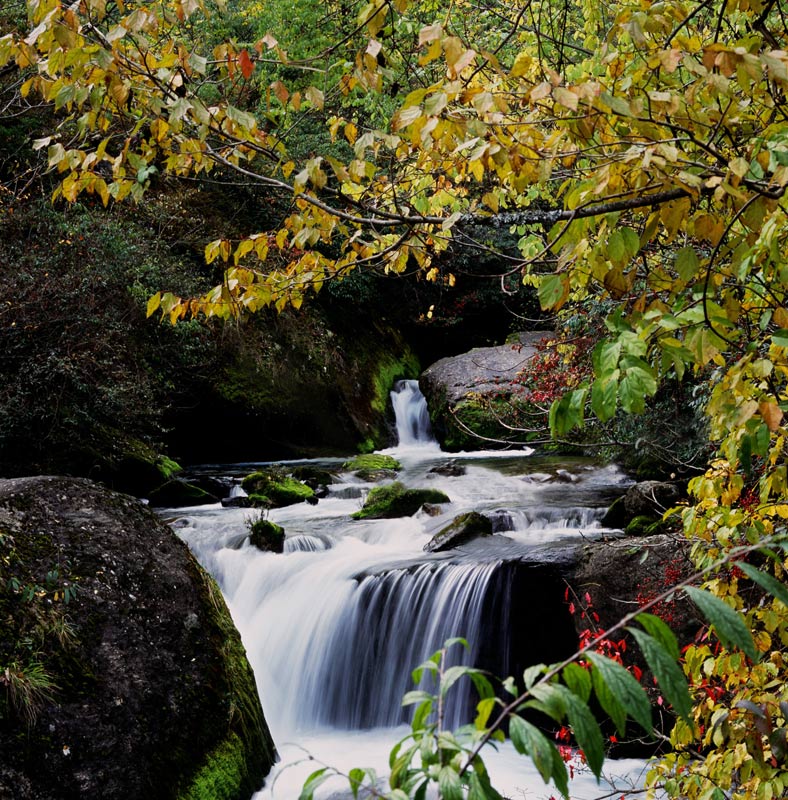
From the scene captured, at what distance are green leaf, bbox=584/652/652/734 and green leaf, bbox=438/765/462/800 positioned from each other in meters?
0.25

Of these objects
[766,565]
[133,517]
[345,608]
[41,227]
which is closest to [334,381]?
[41,227]

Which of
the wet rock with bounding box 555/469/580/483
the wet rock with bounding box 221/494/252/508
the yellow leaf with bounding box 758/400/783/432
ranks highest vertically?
the yellow leaf with bounding box 758/400/783/432

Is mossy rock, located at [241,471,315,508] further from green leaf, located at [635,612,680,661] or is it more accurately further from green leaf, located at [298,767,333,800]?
green leaf, located at [635,612,680,661]

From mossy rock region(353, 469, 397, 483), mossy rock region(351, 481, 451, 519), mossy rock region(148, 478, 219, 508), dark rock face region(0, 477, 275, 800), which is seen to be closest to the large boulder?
mossy rock region(353, 469, 397, 483)

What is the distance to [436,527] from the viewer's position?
910cm

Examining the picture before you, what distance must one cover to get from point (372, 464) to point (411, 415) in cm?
486

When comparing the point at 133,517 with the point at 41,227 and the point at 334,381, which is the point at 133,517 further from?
the point at 334,381

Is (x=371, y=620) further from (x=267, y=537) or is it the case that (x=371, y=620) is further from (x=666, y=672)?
(x=666, y=672)

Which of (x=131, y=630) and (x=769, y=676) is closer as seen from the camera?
(x=769, y=676)

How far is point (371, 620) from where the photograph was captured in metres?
6.98

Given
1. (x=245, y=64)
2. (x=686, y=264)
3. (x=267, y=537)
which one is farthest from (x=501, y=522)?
(x=686, y=264)

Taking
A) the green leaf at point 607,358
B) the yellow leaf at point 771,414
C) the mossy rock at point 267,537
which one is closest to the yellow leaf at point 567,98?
the green leaf at point 607,358

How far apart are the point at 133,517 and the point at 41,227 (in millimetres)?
6880

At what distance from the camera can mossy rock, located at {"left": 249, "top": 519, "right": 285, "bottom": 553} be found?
8.24 m
